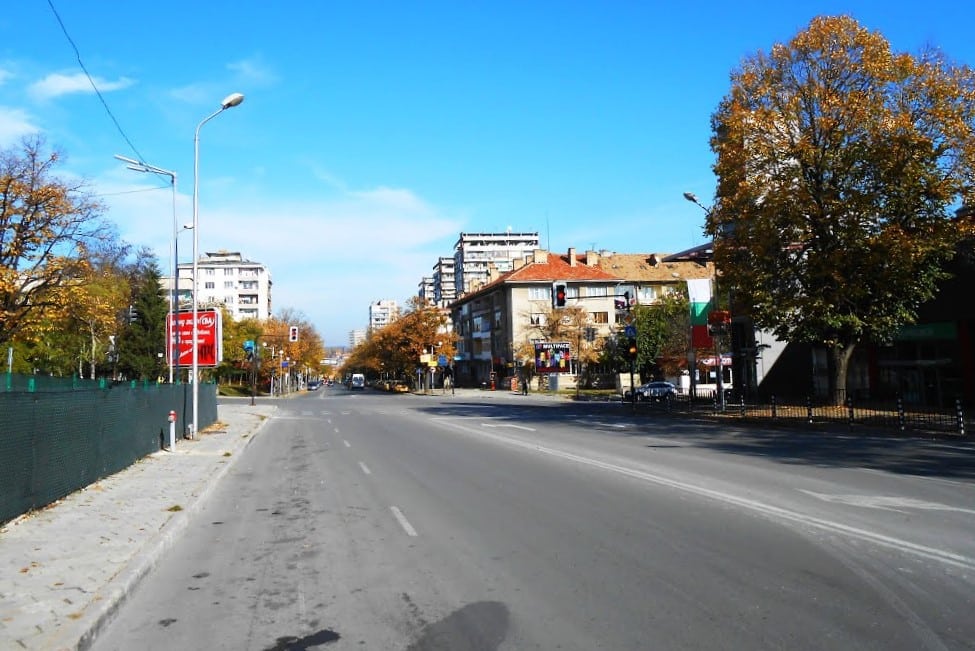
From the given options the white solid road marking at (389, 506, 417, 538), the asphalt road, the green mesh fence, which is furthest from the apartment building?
the white solid road marking at (389, 506, 417, 538)

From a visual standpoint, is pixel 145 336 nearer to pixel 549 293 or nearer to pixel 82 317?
pixel 82 317

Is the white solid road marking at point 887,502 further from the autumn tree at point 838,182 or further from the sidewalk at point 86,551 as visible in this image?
the autumn tree at point 838,182

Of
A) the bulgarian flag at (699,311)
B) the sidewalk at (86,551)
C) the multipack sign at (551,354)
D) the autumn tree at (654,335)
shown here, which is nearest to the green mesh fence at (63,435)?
the sidewalk at (86,551)

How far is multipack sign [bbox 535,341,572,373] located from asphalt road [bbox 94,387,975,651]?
6311cm

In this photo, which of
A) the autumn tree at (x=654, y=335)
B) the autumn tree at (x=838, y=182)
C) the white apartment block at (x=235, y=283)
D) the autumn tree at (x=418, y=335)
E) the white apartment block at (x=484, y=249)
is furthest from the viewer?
the white apartment block at (x=484, y=249)

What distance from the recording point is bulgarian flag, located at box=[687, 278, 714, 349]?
38.4m

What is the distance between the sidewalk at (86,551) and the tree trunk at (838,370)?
25.9 metres

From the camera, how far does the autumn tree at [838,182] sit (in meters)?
27.8

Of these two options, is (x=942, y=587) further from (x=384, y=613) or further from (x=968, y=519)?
(x=384, y=613)

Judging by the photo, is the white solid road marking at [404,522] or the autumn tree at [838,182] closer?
the white solid road marking at [404,522]

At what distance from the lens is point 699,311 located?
A: 3894 centimetres

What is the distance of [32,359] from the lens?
67812 mm

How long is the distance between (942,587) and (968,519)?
3685mm

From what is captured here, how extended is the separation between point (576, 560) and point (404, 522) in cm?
328
